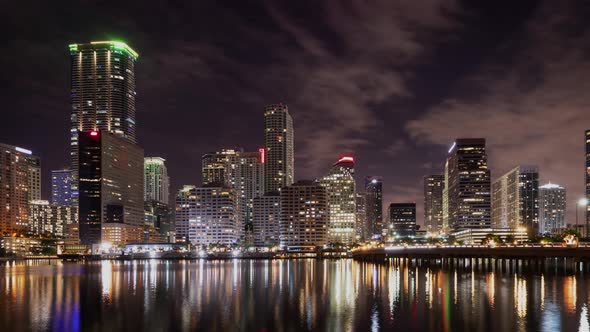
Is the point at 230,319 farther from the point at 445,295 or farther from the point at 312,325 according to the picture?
the point at 445,295

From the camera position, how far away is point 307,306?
75.6m

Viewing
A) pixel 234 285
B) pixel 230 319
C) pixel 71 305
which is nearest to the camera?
pixel 230 319

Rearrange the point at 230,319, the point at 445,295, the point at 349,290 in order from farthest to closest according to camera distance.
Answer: the point at 349,290
the point at 445,295
the point at 230,319

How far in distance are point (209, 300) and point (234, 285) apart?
1056 inches

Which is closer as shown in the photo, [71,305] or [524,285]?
[71,305]

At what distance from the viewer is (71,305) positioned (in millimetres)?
78938

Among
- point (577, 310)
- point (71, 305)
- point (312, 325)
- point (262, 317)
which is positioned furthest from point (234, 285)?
point (577, 310)

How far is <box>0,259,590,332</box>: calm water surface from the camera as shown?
200ft

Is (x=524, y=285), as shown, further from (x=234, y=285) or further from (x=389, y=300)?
(x=234, y=285)

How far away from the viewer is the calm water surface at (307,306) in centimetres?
6094

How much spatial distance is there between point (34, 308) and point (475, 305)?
5412cm

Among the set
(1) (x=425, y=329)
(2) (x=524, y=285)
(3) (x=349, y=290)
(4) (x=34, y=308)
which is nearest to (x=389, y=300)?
(3) (x=349, y=290)

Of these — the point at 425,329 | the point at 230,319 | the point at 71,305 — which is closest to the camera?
the point at 425,329

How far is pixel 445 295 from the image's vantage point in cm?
8569
